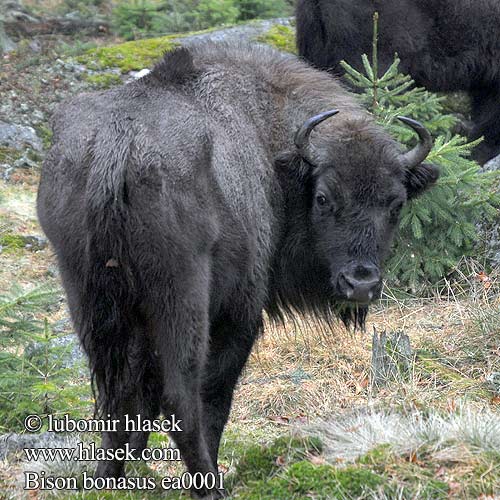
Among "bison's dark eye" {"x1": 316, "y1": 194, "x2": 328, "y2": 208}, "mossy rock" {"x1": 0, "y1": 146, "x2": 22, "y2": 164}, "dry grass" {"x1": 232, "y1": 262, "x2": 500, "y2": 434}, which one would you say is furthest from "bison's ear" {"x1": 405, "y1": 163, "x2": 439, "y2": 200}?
"mossy rock" {"x1": 0, "y1": 146, "x2": 22, "y2": 164}

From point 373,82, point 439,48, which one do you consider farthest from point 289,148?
point 439,48

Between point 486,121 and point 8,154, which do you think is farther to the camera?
point 8,154

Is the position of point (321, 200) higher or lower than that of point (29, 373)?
higher

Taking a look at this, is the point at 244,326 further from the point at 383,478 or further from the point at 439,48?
the point at 439,48

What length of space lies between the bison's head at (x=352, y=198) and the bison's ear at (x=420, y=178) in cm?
22

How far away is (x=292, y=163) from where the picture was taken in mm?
6160

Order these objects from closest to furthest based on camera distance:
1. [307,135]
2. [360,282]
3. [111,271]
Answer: [111,271], [360,282], [307,135]

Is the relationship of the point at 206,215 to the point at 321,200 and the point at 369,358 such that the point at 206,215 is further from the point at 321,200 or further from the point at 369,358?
the point at 369,358

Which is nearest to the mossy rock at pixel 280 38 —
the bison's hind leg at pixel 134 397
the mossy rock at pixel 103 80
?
the mossy rock at pixel 103 80

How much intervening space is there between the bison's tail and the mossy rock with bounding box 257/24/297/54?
983 centimetres

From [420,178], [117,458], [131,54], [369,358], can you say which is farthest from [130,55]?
[117,458]

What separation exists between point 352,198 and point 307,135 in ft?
1.56

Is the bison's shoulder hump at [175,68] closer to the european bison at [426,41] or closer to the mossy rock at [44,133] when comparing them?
the european bison at [426,41]

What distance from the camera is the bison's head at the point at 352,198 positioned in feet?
19.7
